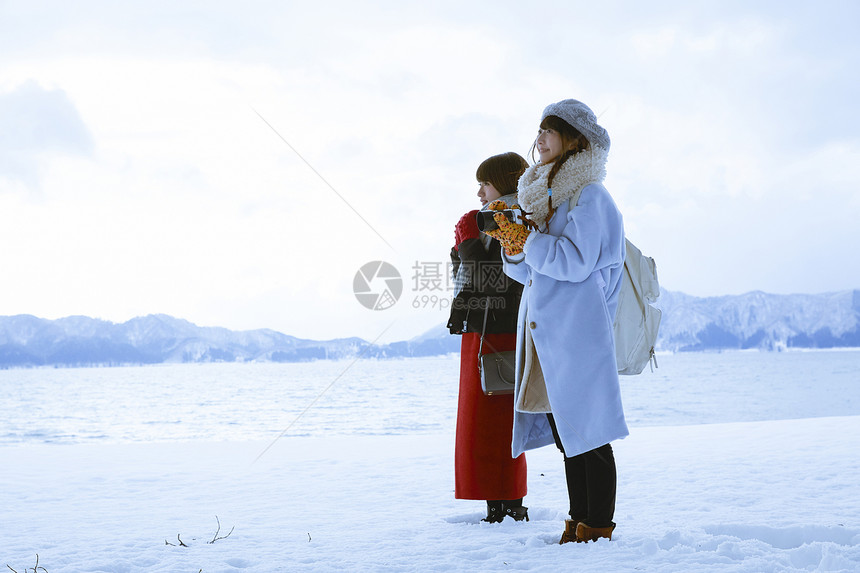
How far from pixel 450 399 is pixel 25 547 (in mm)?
16530

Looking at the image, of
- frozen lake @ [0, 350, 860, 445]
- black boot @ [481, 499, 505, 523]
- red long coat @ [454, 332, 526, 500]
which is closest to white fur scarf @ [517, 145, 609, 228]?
red long coat @ [454, 332, 526, 500]

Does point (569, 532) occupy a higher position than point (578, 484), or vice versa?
point (578, 484)

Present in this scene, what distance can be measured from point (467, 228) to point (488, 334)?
0.40 m

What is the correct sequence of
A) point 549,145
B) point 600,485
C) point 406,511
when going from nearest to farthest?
1. point 600,485
2. point 549,145
3. point 406,511

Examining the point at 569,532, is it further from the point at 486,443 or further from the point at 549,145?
the point at 549,145

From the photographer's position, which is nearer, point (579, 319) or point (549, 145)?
point (579, 319)

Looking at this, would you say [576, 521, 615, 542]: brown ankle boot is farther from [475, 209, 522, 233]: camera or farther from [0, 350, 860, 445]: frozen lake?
[0, 350, 860, 445]: frozen lake

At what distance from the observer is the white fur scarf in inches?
76.4

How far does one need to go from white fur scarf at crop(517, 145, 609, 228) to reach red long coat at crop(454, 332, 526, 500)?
1.75ft

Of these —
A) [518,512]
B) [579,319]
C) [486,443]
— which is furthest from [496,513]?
[579,319]

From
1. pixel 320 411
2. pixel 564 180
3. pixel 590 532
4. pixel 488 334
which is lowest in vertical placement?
pixel 320 411

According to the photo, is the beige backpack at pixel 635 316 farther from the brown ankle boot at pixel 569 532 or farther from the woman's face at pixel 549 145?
the brown ankle boot at pixel 569 532

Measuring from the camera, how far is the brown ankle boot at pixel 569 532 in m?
1.97

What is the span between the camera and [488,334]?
2314 millimetres
